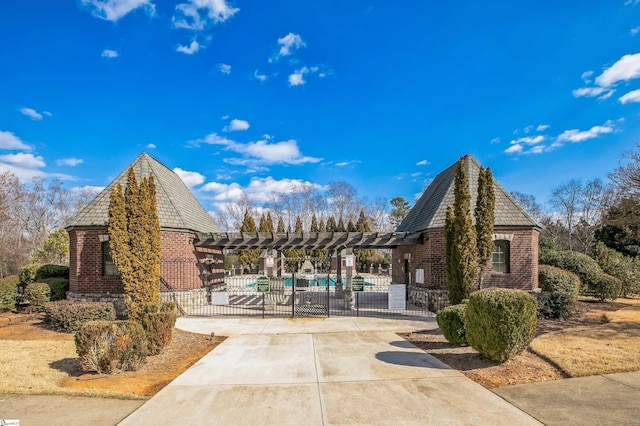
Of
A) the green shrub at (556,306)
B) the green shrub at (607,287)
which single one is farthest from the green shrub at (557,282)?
the green shrub at (607,287)

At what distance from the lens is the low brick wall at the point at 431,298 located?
1488 centimetres

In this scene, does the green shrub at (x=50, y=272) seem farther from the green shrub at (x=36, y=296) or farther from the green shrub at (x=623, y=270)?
the green shrub at (x=623, y=270)

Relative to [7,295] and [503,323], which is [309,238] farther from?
[7,295]

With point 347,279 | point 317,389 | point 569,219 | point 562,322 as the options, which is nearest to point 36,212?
point 347,279

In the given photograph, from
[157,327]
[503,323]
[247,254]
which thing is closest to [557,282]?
[503,323]

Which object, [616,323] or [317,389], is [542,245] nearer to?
[616,323]

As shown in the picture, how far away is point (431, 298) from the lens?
1539 centimetres

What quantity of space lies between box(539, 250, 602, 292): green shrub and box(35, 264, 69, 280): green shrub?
995 inches

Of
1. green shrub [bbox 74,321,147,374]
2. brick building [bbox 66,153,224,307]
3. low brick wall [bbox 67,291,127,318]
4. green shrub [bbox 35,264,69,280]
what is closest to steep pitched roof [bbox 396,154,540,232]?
brick building [bbox 66,153,224,307]

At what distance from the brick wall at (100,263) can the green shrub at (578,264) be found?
18350 millimetres

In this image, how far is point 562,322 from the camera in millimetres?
12117

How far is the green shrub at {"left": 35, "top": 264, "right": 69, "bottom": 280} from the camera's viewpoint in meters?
16.9

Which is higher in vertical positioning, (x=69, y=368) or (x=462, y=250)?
(x=462, y=250)

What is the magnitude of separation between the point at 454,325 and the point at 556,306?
6085mm
